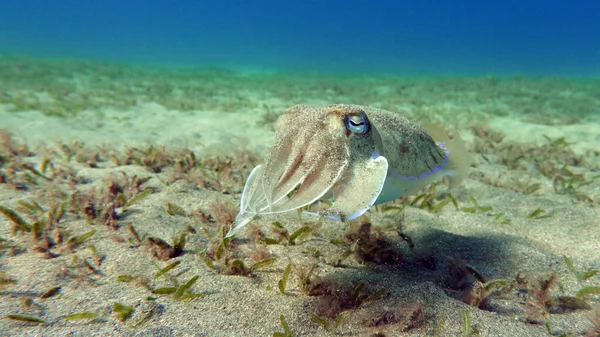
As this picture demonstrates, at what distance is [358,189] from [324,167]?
0.24 m

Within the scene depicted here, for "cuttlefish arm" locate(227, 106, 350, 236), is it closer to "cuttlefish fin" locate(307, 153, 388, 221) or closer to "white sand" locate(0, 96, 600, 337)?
"cuttlefish fin" locate(307, 153, 388, 221)

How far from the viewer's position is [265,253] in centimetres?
287

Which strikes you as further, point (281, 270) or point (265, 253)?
point (265, 253)

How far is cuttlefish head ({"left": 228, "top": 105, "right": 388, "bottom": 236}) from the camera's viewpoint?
1990 mm

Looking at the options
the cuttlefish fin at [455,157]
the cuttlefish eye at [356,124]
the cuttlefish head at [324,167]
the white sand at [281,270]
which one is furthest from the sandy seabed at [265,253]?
the cuttlefish eye at [356,124]

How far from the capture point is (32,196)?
3.99 metres

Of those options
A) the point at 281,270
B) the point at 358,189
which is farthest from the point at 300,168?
the point at 281,270

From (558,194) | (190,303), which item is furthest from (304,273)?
(558,194)

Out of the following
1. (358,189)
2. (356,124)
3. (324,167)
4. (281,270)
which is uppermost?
(356,124)

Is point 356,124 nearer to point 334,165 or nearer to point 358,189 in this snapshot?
point 334,165

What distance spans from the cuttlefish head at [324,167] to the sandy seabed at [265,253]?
0.73 meters

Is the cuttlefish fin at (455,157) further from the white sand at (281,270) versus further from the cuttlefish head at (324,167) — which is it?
the cuttlefish head at (324,167)

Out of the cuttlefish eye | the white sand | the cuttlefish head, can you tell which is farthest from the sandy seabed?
the cuttlefish eye

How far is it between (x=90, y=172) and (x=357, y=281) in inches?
165
